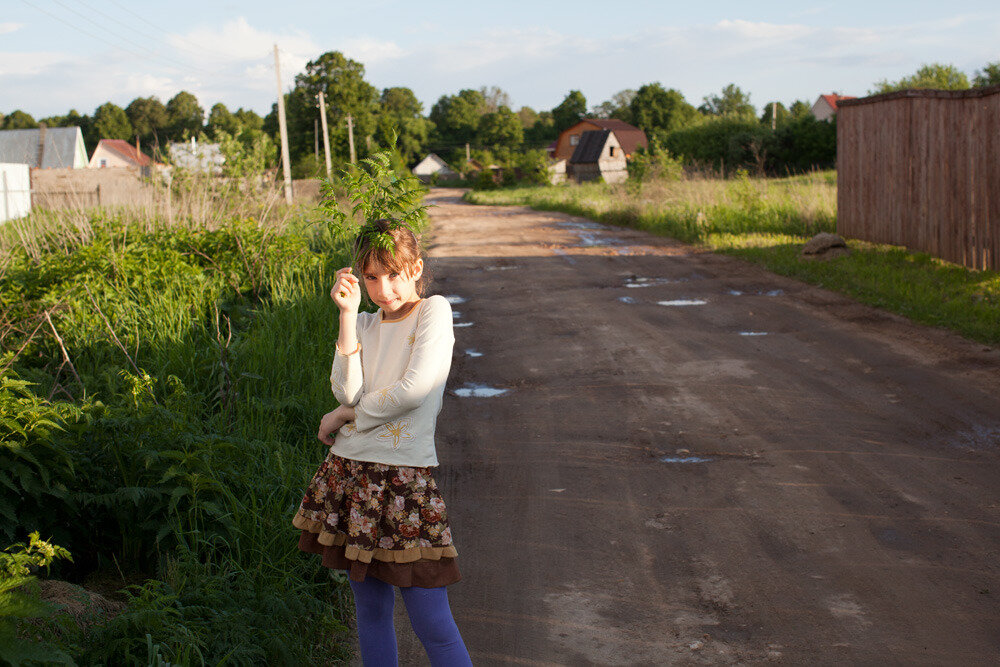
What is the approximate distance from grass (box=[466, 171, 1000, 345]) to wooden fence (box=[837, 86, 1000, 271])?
30 cm

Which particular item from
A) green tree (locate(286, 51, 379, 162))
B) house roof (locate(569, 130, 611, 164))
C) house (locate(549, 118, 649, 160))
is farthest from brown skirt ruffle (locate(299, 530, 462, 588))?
house (locate(549, 118, 649, 160))

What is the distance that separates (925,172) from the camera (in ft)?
39.5

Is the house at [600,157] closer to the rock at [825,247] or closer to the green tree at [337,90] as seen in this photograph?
the green tree at [337,90]

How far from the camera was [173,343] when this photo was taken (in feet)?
21.4

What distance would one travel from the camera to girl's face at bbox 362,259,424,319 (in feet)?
8.89

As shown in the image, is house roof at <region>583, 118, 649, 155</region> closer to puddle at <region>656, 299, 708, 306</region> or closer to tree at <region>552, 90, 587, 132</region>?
tree at <region>552, 90, 587, 132</region>

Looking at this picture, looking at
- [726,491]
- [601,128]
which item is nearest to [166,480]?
[726,491]

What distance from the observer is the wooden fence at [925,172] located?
10414 millimetres

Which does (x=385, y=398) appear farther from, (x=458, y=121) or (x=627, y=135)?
(x=458, y=121)

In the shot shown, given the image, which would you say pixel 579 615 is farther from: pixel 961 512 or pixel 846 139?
pixel 846 139

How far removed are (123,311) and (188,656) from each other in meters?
5.11

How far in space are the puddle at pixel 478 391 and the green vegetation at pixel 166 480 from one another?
1189mm

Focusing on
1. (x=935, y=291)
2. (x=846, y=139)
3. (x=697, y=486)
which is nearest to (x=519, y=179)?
(x=846, y=139)

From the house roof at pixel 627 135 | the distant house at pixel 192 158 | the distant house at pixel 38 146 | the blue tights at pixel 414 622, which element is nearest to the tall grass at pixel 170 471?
the blue tights at pixel 414 622
